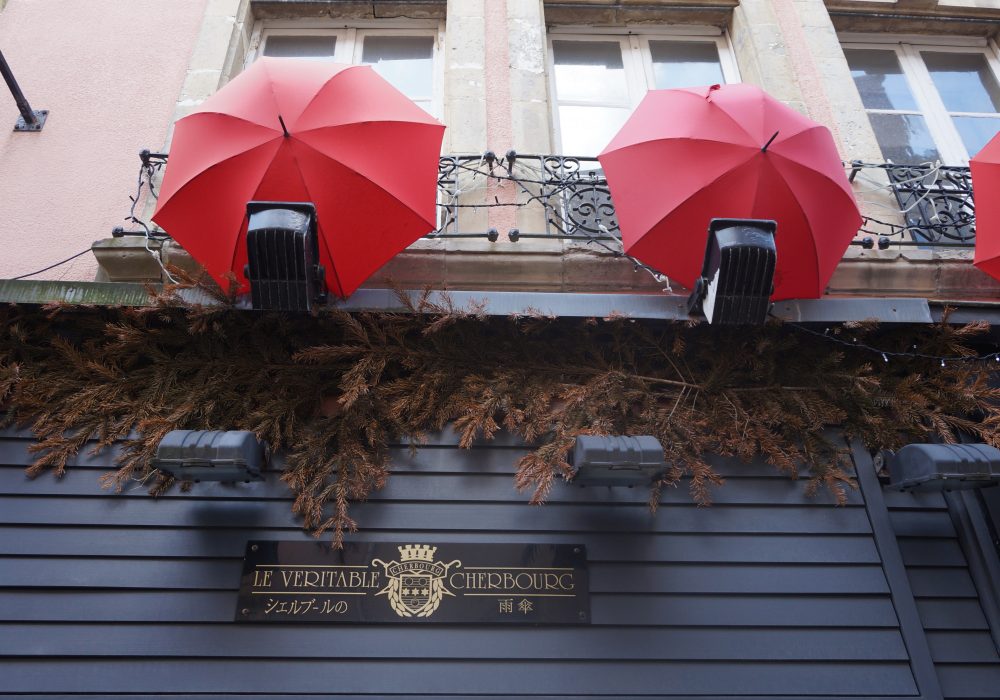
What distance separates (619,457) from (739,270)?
3.88 ft

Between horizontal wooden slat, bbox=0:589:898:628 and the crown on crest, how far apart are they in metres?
0.87

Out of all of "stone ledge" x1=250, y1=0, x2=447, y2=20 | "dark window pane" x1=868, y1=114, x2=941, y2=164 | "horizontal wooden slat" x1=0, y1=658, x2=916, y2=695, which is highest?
"stone ledge" x1=250, y1=0, x2=447, y2=20

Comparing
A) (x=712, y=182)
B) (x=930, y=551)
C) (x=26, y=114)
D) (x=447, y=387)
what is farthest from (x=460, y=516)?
(x=26, y=114)

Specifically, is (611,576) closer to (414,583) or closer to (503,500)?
(503,500)

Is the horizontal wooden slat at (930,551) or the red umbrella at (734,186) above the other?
the red umbrella at (734,186)

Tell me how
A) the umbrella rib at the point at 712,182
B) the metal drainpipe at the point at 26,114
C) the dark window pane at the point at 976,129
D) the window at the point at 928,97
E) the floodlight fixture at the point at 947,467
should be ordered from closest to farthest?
the floodlight fixture at the point at 947,467 → the umbrella rib at the point at 712,182 → the metal drainpipe at the point at 26,114 → the window at the point at 928,97 → the dark window pane at the point at 976,129

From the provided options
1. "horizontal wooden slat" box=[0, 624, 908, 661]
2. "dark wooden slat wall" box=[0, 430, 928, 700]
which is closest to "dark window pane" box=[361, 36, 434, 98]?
"dark wooden slat wall" box=[0, 430, 928, 700]

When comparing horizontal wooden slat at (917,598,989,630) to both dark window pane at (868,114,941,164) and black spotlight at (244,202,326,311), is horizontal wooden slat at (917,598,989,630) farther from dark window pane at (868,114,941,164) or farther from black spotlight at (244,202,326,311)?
black spotlight at (244,202,326,311)

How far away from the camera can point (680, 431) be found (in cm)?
418

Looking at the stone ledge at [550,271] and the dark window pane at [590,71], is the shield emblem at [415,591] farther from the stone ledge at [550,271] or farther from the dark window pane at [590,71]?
the dark window pane at [590,71]

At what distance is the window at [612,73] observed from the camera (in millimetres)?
6031

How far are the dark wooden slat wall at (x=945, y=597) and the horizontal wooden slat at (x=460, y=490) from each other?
1.25 ft

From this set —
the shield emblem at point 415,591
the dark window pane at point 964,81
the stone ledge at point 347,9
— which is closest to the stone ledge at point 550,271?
the shield emblem at point 415,591

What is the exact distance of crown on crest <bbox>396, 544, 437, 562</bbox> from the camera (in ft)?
12.7
